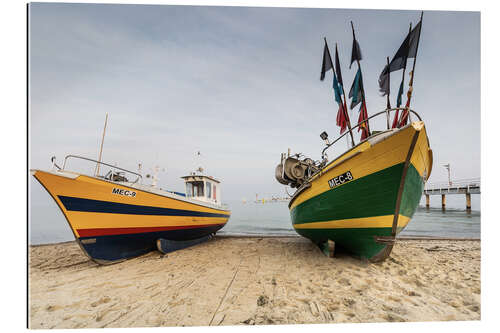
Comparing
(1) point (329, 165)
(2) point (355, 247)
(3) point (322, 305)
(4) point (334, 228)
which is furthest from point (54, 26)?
(2) point (355, 247)

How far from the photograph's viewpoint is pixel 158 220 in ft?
14.9

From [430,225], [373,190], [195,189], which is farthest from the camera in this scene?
[430,225]

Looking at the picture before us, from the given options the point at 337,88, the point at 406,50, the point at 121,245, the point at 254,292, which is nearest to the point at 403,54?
the point at 406,50

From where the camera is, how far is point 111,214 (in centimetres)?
384

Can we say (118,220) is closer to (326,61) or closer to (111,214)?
(111,214)

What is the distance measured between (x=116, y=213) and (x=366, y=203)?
14.6 feet

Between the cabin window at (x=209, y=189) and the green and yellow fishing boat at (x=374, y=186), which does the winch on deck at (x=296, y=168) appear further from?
the cabin window at (x=209, y=189)

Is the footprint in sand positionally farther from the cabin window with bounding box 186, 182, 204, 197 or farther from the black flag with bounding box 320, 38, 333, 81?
the black flag with bounding box 320, 38, 333, 81

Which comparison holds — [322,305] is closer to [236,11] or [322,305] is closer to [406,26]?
[236,11]

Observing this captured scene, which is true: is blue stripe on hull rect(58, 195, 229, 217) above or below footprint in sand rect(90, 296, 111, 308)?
above

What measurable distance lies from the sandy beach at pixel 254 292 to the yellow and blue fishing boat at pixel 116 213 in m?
0.42

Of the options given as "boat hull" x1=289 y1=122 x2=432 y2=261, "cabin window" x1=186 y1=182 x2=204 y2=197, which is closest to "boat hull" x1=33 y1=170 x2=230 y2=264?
"cabin window" x1=186 y1=182 x2=204 y2=197

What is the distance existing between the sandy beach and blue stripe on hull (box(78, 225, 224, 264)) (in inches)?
8.7

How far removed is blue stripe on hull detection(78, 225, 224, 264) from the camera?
381cm
